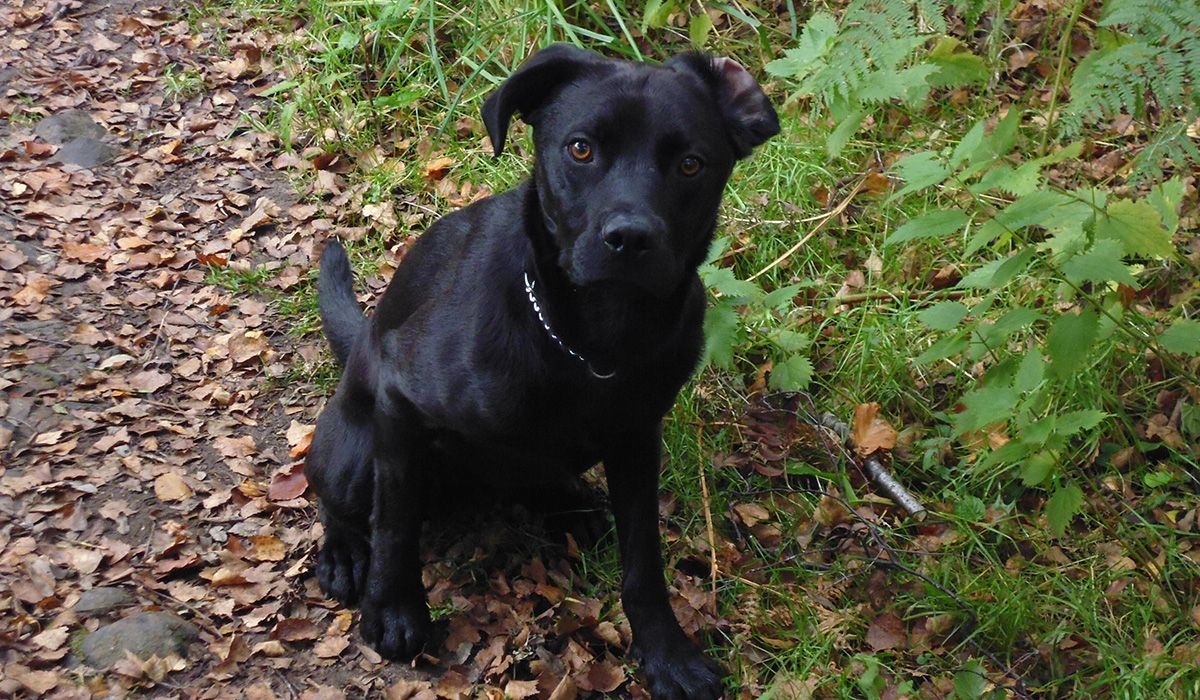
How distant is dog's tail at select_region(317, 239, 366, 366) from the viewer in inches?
152

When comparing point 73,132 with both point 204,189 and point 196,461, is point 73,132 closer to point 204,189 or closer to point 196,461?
point 204,189

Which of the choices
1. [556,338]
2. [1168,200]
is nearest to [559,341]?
[556,338]

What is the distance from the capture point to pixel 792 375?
3.91 m

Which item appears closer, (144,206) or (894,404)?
(894,404)

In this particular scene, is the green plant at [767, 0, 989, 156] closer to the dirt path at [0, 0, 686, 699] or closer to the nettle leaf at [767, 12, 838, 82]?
the nettle leaf at [767, 12, 838, 82]

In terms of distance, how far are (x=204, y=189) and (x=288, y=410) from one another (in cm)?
166

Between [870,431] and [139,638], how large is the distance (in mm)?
2461

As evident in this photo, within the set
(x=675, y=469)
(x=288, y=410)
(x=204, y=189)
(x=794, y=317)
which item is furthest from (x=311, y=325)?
(x=794, y=317)

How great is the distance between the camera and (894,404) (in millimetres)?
→ 4070

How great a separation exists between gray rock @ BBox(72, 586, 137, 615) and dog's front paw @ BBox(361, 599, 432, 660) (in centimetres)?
68

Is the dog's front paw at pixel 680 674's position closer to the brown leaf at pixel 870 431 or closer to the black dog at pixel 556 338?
the black dog at pixel 556 338

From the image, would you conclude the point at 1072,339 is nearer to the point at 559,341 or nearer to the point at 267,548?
the point at 559,341

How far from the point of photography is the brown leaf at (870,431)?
12.7 feet

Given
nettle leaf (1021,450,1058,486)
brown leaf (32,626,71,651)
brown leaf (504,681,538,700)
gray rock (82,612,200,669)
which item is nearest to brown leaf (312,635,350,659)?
gray rock (82,612,200,669)
